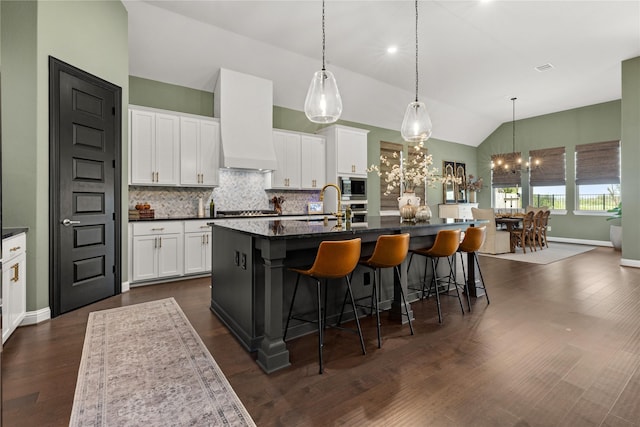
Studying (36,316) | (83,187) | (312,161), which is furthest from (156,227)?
(312,161)

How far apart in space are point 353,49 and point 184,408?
5530 millimetres

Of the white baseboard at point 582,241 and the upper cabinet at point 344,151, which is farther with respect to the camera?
the white baseboard at point 582,241

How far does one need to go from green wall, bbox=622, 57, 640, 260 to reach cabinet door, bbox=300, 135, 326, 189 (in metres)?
5.51

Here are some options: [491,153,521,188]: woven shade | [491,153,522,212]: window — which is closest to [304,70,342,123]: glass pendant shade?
[491,153,522,212]: window

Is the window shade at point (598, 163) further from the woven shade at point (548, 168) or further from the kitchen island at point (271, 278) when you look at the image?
the kitchen island at point (271, 278)

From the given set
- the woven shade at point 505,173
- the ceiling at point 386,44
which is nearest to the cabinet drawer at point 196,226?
the ceiling at point 386,44

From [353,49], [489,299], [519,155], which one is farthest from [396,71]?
[519,155]

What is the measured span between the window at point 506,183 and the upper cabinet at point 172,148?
8.55 m

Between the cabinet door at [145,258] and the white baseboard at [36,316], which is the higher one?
the cabinet door at [145,258]

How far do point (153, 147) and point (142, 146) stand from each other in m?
0.14

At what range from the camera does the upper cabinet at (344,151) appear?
668 centimetres

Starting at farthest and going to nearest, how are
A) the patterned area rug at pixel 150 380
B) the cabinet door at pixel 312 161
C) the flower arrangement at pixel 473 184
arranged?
the flower arrangement at pixel 473 184 < the cabinet door at pixel 312 161 < the patterned area rug at pixel 150 380

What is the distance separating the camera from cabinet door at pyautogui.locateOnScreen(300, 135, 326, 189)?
21.4ft

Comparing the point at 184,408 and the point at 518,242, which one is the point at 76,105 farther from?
the point at 518,242
